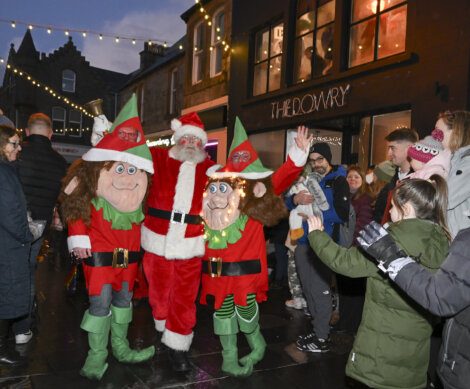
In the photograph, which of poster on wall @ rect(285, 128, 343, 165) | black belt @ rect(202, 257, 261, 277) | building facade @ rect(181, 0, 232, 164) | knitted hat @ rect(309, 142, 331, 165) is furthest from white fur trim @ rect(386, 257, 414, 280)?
building facade @ rect(181, 0, 232, 164)

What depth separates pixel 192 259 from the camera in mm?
3705

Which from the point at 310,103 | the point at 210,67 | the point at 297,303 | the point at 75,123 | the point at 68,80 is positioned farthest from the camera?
the point at 68,80

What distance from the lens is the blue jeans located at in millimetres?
3443

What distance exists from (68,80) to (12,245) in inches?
1142

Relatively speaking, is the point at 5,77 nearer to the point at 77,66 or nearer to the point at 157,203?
the point at 77,66

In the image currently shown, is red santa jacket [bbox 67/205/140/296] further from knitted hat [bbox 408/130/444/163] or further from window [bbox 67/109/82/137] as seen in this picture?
window [bbox 67/109/82/137]

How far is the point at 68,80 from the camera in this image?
29.9 metres

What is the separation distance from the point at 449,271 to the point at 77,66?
31707mm

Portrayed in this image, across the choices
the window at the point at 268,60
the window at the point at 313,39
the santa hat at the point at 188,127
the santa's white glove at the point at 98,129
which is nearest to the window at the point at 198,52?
the window at the point at 268,60

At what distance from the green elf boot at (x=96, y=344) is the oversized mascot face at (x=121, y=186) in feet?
2.82

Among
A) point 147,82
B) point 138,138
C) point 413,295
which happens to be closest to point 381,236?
point 413,295

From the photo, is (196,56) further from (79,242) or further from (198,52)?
(79,242)

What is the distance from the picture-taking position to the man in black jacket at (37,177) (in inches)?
165

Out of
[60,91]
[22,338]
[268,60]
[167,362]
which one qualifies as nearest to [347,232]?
[167,362]
